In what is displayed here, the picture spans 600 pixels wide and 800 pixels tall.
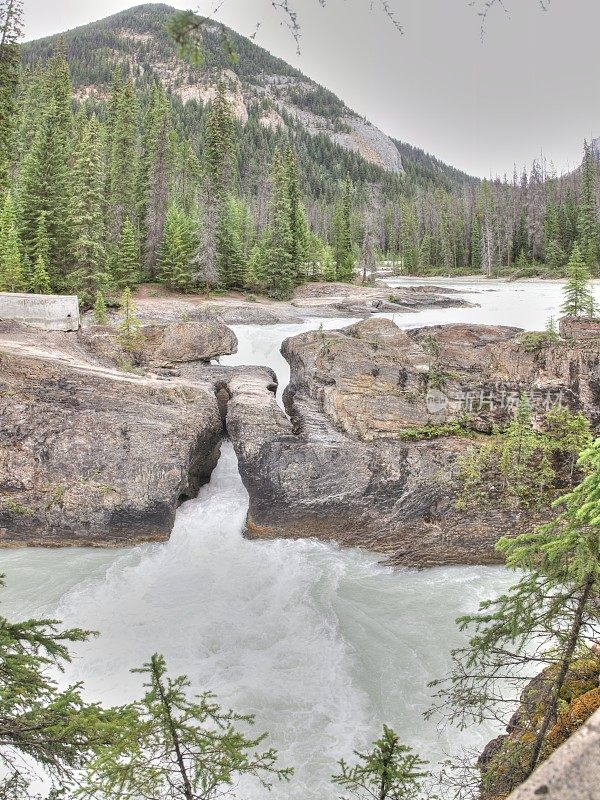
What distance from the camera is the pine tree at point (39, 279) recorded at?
30.0 meters

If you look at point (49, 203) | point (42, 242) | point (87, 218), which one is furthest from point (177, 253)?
point (42, 242)

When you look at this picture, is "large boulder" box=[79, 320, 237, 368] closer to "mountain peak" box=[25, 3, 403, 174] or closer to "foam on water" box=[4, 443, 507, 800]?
"foam on water" box=[4, 443, 507, 800]

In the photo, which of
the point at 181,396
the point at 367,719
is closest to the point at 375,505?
the point at 367,719

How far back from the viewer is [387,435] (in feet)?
49.1

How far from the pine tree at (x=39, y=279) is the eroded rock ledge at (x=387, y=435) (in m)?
19.1

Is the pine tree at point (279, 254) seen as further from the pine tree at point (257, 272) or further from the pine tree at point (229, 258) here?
the pine tree at point (229, 258)

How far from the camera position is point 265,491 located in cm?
1410

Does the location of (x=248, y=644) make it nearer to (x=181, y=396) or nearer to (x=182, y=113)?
(x=181, y=396)

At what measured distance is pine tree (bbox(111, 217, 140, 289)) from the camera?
37.3 m

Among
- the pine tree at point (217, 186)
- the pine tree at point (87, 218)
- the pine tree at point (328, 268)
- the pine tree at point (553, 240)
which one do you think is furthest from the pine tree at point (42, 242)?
the pine tree at point (553, 240)

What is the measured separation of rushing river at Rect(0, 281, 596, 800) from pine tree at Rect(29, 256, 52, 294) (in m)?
21.8

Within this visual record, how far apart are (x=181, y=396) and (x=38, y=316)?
1022 cm

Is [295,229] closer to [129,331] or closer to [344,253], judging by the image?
[344,253]

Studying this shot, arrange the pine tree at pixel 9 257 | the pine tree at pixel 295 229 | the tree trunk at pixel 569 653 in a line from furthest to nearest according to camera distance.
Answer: the pine tree at pixel 295 229, the pine tree at pixel 9 257, the tree trunk at pixel 569 653
